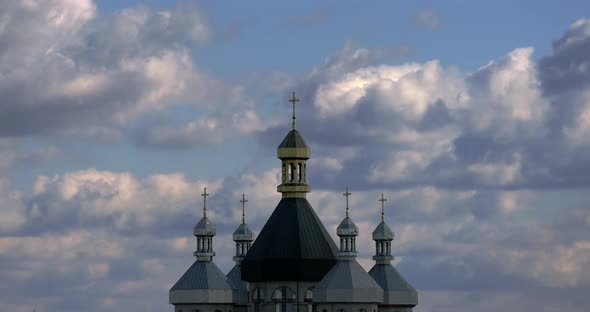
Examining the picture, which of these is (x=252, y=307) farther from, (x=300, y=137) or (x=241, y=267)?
(x=300, y=137)

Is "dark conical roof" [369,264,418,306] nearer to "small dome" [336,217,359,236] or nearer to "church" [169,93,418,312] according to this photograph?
"church" [169,93,418,312]

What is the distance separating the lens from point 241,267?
634 feet

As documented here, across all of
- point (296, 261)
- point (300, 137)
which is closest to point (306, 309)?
point (296, 261)

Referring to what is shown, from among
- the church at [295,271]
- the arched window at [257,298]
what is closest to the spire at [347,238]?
the church at [295,271]

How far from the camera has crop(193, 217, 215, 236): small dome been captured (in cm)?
19638

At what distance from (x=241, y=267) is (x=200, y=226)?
6.34 m

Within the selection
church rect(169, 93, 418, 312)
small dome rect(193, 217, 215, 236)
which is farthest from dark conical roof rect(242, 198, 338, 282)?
small dome rect(193, 217, 215, 236)

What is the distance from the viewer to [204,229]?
645 feet

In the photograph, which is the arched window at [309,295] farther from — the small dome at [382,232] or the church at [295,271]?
the small dome at [382,232]

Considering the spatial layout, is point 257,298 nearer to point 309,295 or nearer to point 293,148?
point 309,295

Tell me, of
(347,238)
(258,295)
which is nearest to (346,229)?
(347,238)

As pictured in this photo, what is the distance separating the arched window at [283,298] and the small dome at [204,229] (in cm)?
1056

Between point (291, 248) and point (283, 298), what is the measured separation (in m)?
4.64

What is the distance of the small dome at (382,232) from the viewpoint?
19862cm
